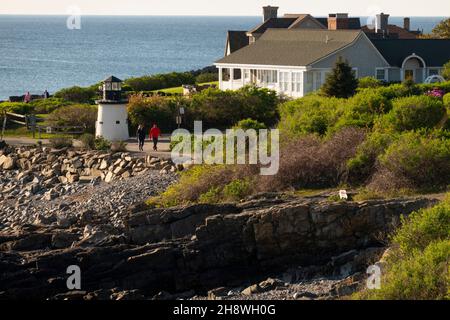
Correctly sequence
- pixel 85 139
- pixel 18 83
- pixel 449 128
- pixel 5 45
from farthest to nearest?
pixel 5 45 → pixel 18 83 → pixel 85 139 → pixel 449 128

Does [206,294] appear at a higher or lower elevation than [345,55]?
lower

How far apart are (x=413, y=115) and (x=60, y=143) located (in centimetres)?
1407

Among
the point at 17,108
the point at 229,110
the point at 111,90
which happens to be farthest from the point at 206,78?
the point at 111,90

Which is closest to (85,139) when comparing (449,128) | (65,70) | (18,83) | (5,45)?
(449,128)

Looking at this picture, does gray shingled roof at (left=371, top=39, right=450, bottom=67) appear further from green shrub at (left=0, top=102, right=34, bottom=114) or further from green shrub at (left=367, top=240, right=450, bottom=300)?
green shrub at (left=367, top=240, right=450, bottom=300)

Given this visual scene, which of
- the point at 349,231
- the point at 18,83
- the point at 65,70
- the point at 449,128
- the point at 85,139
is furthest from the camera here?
the point at 65,70

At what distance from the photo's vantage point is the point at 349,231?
28672 millimetres

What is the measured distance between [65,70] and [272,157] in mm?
93564

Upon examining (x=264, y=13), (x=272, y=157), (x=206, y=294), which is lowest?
(x=206, y=294)

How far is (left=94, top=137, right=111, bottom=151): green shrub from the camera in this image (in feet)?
138

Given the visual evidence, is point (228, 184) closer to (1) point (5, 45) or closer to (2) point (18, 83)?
(2) point (18, 83)

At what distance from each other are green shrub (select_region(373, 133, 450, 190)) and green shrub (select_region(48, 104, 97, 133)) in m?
17.0

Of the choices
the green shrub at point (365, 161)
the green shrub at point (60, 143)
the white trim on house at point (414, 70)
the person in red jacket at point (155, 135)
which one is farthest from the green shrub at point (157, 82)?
the green shrub at point (365, 161)

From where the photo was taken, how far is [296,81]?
171 ft
